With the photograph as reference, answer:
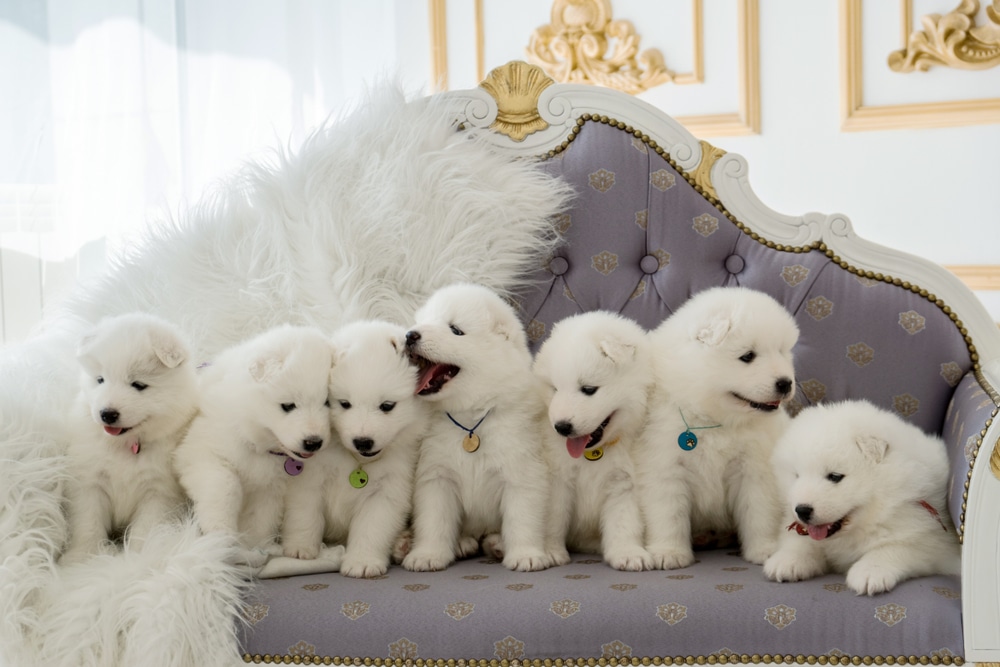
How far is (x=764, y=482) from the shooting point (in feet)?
6.93

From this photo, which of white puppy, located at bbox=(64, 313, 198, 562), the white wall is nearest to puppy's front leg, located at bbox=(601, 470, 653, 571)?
white puppy, located at bbox=(64, 313, 198, 562)

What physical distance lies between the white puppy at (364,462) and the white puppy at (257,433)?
43 millimetres

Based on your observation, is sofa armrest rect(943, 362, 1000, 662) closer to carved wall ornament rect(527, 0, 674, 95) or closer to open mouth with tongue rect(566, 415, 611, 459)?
open mouth with tongue rect(566, 415, 611, 459)

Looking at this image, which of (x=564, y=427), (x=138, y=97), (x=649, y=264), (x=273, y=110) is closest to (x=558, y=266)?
(x=649, y=264)

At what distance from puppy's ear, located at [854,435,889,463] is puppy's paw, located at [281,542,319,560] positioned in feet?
3.98

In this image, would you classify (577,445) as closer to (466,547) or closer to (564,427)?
(564,427)

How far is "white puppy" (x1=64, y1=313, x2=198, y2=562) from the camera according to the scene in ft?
6.50

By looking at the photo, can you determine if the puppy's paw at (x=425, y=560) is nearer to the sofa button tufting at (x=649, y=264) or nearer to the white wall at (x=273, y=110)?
the sofa button tufting at (x=649, y=264)

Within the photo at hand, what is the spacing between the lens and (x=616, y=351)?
2.07 m

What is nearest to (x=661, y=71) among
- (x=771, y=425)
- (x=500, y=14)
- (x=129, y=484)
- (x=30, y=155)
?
(x=500, y=14)

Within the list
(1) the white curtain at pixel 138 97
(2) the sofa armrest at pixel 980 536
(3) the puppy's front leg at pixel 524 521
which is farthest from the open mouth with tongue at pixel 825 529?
(1) the white curtain at pixel 138 97

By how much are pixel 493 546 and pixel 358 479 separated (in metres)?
0.36

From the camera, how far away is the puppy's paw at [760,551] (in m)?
2.06

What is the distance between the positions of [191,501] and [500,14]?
282 centimetres
